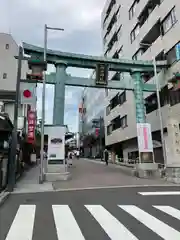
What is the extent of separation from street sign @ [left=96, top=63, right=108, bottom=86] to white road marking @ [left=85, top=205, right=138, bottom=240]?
13.6 metres

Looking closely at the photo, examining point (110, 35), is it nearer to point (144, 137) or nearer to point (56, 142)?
point (144, 137)

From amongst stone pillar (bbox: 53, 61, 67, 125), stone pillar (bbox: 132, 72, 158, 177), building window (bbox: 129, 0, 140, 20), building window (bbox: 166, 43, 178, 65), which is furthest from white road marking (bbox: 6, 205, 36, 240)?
building window (bbox: 129, 0, 140, 20)

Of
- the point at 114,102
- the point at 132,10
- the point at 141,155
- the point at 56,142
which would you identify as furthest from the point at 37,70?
the point at 114,102

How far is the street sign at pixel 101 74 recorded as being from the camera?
20.3m

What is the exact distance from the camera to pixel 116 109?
122 feet

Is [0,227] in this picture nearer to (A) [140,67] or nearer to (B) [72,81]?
(B) [72,81]

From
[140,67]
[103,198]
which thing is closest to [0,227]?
[103,198]

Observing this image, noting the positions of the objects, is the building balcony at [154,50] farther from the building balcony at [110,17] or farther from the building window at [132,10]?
the building balcony at [110,17]

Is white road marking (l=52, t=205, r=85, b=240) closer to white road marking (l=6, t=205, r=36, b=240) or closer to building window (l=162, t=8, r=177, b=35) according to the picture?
white road marking (l=6, t=205, r=36, b=240)

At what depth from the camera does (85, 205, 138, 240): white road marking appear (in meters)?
5.14

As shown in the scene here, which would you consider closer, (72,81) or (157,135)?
(72,81)

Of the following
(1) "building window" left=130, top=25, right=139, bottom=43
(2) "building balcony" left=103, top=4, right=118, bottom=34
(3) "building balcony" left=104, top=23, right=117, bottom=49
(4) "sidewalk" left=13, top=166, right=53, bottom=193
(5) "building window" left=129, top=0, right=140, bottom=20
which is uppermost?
(2) "building balcony" left=103, top=4, right=118, bottom=34

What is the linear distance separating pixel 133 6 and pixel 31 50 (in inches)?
715

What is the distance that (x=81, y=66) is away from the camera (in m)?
21.0
